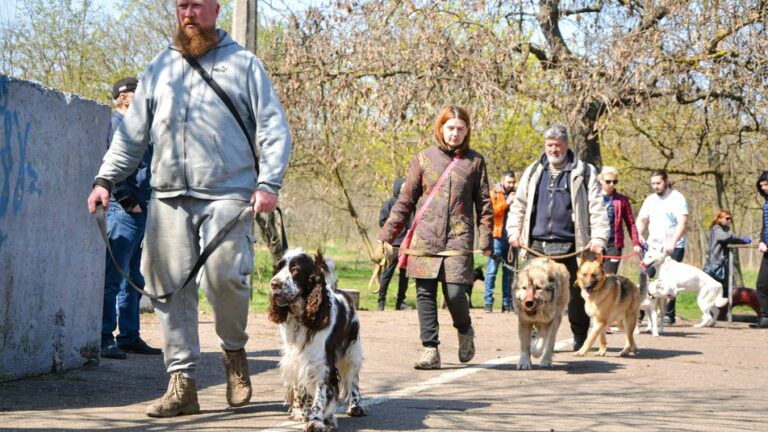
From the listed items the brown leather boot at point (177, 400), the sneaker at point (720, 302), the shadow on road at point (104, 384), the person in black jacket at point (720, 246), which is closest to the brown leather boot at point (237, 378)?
the brown leather boot at point (177, 400)

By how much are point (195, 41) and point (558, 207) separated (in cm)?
499

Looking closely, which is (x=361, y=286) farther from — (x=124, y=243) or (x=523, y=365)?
(x=124, y=243)

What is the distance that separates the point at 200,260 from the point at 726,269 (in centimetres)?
1383

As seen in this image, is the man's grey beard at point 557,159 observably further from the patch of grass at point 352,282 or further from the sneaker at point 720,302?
the sneaker at point 720,302

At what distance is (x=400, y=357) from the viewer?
33.7ft

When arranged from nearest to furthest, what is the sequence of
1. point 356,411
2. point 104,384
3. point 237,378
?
point 237,378 < point 356,411 < point 104,384

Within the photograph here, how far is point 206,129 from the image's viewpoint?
6109mm

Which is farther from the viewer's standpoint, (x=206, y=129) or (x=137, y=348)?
(x=137, y=348)

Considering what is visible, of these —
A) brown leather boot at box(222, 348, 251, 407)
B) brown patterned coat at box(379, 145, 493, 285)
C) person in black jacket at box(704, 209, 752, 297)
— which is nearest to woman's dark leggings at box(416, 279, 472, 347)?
brown patterned coat at box(379, 145, 493, 285)

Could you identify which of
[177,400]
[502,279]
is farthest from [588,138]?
[177,400]

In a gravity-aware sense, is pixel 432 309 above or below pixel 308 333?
above

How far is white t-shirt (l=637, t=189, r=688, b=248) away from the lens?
613 inches

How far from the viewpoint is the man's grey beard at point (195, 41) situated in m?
6.22

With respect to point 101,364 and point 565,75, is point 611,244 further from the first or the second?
point 101,364
